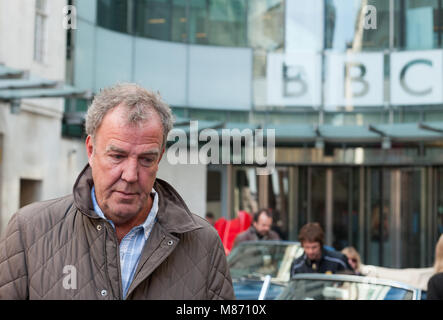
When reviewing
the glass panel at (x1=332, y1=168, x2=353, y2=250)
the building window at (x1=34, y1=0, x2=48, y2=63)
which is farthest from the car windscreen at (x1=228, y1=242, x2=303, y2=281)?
the glass panel at (x1=332, y1=168, x2=353, y2=250)

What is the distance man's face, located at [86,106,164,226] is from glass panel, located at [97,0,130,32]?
17246mm

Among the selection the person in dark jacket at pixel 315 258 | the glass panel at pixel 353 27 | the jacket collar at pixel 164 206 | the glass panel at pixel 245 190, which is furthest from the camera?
the glass panel at pixel 245 190

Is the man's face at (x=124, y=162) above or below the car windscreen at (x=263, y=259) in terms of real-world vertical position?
above

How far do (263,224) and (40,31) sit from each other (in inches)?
317

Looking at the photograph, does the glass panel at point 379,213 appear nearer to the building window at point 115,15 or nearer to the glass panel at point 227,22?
the glass panel at point 227,22

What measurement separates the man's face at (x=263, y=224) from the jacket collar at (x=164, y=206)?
9.24 metres

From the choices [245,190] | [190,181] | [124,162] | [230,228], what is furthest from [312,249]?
[245,190]

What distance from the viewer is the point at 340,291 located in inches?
280

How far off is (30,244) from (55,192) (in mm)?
15684

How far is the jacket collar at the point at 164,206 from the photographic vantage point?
2.57 m

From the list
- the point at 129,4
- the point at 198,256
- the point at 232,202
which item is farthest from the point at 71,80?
the point at 198,256

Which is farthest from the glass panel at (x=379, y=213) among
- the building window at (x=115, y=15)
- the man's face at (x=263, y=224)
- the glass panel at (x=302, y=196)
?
the man's face at (x=263, y=224)

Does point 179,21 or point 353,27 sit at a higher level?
point 179,21

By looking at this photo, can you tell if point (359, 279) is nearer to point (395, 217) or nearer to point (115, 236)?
point (115, 236)
